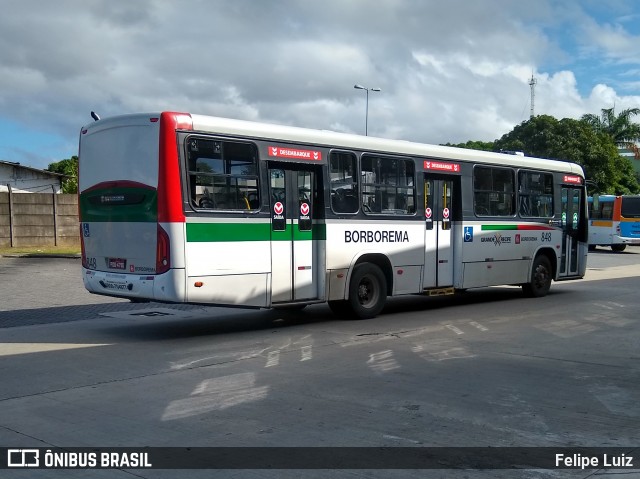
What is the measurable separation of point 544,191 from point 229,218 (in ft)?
29.2

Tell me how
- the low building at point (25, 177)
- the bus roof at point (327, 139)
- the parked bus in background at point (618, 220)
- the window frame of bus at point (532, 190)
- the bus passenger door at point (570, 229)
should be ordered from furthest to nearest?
the low building at point (25, 177), the parked bus in background at point (618, 220), the bus passenger door at point (570, 229), the window frame of bus at point (532, 190), the bus roof at point (327, 139)

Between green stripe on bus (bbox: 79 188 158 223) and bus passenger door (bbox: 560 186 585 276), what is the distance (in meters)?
Answer: 10.7

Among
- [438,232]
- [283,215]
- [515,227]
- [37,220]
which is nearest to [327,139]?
[283,215]

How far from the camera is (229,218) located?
1041 centimetres

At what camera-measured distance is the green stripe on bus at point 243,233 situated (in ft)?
32.8

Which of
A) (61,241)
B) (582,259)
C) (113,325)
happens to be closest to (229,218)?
(113,325)

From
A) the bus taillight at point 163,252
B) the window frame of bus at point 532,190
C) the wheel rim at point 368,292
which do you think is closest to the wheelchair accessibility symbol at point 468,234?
the window frame of bus at point 532,190

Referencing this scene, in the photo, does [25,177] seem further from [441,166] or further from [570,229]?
[441,166]

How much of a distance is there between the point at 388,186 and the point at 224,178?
11.8 ft

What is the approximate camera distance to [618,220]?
3697cm

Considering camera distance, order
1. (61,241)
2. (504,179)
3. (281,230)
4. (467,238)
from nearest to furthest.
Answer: (281,230), (467,238), (504,179), (61,241)

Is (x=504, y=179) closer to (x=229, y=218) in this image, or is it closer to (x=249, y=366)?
(x=229, y=218)

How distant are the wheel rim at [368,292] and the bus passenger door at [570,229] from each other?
6418 millimetres

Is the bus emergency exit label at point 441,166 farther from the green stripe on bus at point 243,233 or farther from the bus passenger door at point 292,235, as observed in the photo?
the green stripe on bus at point 243,233
